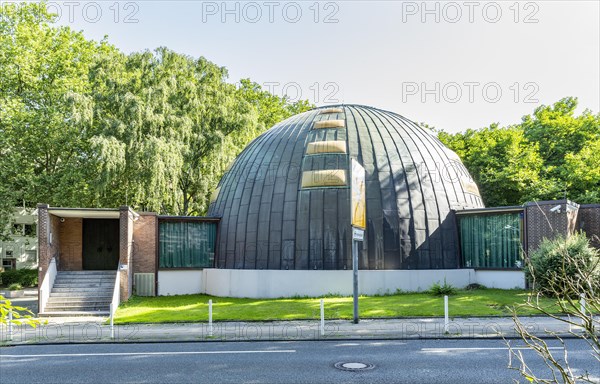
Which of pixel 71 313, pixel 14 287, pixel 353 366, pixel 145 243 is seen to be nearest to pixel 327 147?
pixel 145 243

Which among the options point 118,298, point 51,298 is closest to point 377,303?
point 118,298

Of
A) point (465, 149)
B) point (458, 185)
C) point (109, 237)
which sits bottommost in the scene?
point (109, 237)

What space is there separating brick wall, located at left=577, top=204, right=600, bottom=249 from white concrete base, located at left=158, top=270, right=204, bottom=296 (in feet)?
69.0

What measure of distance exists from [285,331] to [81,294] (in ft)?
42.0

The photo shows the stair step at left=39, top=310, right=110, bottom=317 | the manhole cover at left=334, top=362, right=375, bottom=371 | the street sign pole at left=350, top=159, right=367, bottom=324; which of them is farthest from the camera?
the stair step at left=39, top=310, right=110, bottom=317

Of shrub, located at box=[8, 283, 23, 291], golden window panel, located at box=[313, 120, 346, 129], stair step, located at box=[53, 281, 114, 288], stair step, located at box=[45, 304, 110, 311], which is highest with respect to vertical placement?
golden window panel, located at box=[313, 120, 346, 129]

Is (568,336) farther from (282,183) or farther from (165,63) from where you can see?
(165,63)

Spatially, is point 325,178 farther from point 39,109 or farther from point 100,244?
point 39,109

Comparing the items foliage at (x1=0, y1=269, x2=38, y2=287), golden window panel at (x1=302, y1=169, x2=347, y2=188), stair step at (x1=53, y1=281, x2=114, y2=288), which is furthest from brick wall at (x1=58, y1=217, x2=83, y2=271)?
golden window panel at (x1=302, y1=169, x2=347, y2=188)

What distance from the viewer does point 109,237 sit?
29766 mm

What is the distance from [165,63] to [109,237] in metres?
14.2

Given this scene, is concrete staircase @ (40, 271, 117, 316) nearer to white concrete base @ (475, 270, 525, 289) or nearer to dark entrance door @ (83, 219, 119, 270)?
dark entrance door @ (83, 219, 119, 270)

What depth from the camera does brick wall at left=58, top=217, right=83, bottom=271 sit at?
1099 inches

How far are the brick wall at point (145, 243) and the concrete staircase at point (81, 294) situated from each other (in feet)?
5.12
